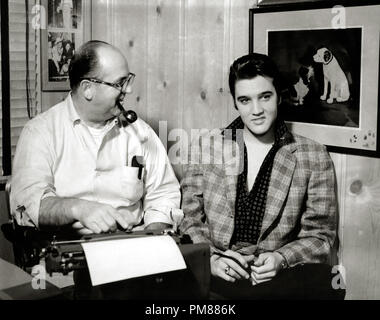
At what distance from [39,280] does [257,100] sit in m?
0.94

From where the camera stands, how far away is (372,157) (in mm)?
1776

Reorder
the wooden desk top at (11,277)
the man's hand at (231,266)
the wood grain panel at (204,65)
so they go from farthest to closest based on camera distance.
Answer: the wood grain panel at (204,65) → the man's hand at (231,266) → the wooden desk top at (11,277)

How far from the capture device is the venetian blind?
2.15m

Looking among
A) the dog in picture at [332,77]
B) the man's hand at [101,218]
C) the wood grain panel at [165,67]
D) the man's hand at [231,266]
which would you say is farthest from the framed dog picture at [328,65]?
the man's hand at [101,218]

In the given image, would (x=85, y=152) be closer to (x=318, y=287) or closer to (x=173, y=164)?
(x=173, y=164)

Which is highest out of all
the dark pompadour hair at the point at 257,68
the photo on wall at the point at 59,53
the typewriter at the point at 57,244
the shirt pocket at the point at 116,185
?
the photo on wall at the point at 59,53

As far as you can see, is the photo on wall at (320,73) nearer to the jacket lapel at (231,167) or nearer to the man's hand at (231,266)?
the jacket lapel at (231,167)

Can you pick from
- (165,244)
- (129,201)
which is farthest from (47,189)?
(165,244)

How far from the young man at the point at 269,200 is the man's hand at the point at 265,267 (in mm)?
14

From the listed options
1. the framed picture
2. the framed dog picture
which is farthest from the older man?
the framed dog picture

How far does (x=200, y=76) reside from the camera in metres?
2.28

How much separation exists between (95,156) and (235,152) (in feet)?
1.70

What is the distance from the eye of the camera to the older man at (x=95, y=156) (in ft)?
6.20

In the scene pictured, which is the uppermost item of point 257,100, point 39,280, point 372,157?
point 257,100
